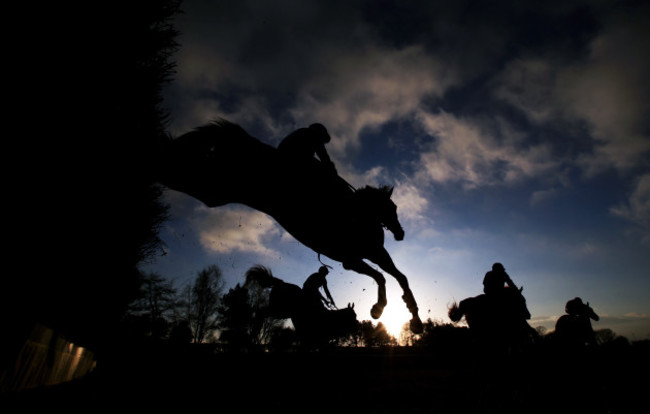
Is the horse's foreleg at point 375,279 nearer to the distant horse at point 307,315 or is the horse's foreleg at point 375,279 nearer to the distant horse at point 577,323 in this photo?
the distant horse at point 307,315

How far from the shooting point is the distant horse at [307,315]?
4293mm

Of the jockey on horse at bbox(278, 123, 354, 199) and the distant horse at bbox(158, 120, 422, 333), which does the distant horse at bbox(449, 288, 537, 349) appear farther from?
the jockey on horse at bbox(278, 123, 354, 199)

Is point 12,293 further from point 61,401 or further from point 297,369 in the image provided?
point 297,369

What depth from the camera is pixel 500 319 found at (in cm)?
559

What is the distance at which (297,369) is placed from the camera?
331 cm

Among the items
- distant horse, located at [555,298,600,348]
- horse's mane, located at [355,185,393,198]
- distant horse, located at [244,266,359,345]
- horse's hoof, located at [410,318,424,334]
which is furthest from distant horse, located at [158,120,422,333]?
distant horse, located at [555,298,600,348]

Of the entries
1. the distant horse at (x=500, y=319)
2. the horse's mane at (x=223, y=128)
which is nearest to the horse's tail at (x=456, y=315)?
the distant horse at (x=500, y=319)

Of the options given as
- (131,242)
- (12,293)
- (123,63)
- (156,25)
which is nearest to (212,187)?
(12,293)

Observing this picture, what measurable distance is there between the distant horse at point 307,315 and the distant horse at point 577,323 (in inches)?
194

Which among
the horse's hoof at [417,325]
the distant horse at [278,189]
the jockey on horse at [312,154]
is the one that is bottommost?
the horse's hoof at [417,325]

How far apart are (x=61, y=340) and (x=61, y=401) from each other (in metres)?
3.26

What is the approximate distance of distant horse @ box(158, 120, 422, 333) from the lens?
222 cm

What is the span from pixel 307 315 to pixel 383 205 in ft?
7.81

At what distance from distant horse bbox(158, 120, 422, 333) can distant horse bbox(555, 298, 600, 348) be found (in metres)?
5.58
